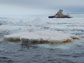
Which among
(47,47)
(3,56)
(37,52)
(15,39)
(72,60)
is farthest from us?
(15,39)

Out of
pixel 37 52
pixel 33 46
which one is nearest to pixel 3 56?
pixel 37 52

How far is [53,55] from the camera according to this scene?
869 centimetres

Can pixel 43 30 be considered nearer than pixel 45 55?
No

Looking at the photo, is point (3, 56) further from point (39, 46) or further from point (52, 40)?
point (52, 40)

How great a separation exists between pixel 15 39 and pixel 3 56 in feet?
12.3

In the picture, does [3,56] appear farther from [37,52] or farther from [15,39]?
[15,39]

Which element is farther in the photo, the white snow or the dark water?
the white snow

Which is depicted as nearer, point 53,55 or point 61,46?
point 53,55

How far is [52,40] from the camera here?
432 inches

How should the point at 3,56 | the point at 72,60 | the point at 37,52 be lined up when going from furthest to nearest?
the point at 37,52
the point at 3,56
the point at 72,60

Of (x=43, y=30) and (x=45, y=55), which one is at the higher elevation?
(x=43, y=30)

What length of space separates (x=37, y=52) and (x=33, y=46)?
1.45 metres

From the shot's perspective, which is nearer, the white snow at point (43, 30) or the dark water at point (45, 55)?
the dark water at point (45, 55)

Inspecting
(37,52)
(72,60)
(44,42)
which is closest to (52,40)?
(44,42)
